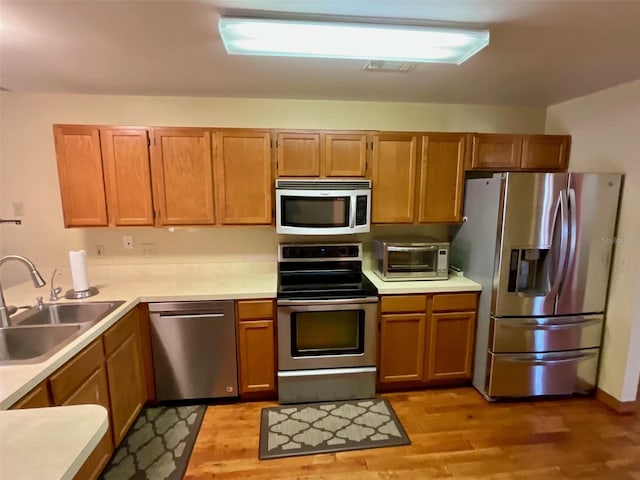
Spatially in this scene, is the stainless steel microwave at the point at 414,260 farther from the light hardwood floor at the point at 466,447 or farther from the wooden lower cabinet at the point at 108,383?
the wooden lower cabinet at the point at 108,383

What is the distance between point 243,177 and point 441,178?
161 cm

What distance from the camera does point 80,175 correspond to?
252 cm

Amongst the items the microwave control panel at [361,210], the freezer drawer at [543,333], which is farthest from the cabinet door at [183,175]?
the freezer drawer at [543,333]

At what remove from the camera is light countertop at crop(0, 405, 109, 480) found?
2.61 ft

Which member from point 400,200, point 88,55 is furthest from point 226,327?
point 88,55

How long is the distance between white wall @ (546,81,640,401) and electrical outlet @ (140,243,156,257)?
3657mm

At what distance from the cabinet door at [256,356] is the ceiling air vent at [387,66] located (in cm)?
187

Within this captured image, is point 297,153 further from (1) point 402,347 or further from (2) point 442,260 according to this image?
(1) point 402,347

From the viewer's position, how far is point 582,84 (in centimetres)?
249

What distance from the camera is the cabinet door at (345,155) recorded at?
2.71 m

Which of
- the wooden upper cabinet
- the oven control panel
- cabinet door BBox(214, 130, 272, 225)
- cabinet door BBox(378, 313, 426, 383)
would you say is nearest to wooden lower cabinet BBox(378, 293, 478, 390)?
cabinet door BBox(378, 313, 426, 383)

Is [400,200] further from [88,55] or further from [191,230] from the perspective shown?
[88,55]

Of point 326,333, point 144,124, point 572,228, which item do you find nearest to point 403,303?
point 326,333

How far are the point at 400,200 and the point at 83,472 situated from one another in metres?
2.61
